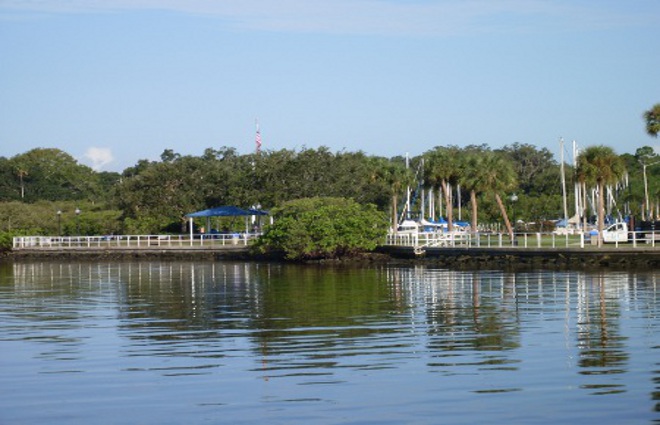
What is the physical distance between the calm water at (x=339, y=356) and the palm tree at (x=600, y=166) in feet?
71.6

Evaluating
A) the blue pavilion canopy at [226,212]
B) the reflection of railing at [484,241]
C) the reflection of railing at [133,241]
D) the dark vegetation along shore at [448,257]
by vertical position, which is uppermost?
the blue pavilion canopy at [226,212]

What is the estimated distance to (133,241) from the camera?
9188 cm

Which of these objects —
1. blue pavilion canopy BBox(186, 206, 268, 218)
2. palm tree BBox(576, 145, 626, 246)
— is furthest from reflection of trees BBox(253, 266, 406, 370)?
blue pavilion canopy BBox(186, 206, 268, 218)

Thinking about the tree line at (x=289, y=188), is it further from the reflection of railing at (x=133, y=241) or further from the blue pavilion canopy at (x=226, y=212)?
the reflection of railing at (x=133, y=241)

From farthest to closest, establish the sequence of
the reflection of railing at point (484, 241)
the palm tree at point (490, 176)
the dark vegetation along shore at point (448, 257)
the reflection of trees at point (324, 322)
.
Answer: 1. the palm tree at point (490, 176)
2. the reflection of railing at point (484, 241)
3. the dark vegetation along shore at point (448, 257)
4. the reflection of trees at point (324, 322)

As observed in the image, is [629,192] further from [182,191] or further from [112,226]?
[112,226]

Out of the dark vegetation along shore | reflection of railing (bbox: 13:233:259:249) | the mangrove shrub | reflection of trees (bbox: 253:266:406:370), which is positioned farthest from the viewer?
reflection of railing (bbox: 13:233:259:249)

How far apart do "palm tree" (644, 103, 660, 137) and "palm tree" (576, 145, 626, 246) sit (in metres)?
3.89

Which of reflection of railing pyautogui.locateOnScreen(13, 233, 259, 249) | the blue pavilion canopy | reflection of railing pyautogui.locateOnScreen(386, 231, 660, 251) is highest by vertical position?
the blue pavilion canopy

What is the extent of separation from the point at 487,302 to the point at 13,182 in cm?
12190

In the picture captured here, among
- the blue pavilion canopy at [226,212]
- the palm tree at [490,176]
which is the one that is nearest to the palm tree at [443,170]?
the palm tree at [490,176]

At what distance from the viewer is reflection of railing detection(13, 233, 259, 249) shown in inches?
3499

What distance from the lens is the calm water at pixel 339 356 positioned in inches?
699

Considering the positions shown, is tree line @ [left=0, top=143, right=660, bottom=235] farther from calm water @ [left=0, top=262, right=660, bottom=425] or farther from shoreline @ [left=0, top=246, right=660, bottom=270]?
calm water @ [left=0, top=262, right=660, bottom=425]
